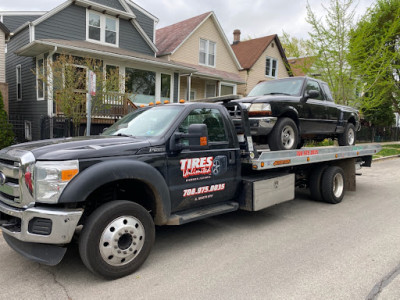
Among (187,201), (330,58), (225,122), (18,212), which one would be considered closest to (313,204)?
(225,122)

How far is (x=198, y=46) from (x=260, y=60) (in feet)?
21.7

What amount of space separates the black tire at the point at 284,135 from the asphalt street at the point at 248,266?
4.39 feet

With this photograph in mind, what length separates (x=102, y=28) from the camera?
1684 centimetres

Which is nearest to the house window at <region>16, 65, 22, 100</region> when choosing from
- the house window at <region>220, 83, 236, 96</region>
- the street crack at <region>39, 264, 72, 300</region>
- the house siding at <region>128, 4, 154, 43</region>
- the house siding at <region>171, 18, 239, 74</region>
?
the house siding at <region>128, 4, 154, 43</region>

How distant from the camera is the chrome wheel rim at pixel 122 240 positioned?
347cm

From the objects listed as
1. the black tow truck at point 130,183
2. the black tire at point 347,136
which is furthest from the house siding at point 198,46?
the black tow truck at point 130,183

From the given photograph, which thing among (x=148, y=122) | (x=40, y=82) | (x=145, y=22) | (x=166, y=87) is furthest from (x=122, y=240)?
(x=145, y=22)

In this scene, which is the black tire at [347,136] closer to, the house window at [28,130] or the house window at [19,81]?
the house window at [28,130]

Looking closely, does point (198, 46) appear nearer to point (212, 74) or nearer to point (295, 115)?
point (212, 74)

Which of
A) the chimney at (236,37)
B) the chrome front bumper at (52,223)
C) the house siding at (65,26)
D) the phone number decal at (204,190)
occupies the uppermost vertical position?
the chimney at (236,37)

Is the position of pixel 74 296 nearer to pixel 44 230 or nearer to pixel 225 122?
pixel 44 230

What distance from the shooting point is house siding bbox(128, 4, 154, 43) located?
753 inches

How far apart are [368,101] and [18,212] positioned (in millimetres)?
17232

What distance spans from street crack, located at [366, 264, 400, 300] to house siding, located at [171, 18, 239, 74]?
18393 mm
